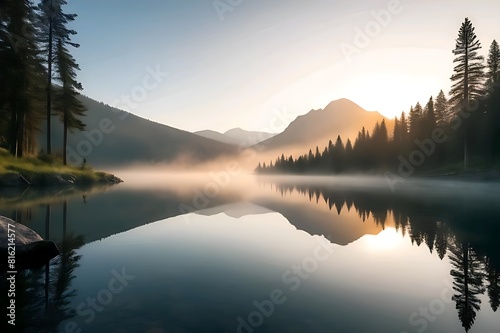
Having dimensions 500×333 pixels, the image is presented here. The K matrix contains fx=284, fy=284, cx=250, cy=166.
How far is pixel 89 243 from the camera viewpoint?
12.3m

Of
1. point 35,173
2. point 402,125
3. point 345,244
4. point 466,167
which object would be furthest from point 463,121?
point 35,173

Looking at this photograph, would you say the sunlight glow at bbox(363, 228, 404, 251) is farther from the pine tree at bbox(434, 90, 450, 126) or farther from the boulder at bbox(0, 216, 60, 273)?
the pine tree at bbox(434, 90, 450, 126)

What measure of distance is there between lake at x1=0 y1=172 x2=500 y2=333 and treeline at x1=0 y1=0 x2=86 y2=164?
25.0m

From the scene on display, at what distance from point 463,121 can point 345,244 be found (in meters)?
59.8

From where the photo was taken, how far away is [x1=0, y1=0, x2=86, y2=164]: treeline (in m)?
34.4

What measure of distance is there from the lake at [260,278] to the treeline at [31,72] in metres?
25.0

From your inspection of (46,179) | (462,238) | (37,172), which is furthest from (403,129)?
(37,172)

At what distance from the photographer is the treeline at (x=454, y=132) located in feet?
177

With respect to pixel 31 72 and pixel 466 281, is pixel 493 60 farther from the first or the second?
pixel 31 72

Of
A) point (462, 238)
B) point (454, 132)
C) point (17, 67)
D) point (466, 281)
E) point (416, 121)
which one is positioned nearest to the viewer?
point (466, 281)

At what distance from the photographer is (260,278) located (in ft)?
29.3

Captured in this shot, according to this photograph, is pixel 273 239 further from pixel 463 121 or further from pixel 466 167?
pixel 463 121

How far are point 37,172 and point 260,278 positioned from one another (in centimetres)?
3852

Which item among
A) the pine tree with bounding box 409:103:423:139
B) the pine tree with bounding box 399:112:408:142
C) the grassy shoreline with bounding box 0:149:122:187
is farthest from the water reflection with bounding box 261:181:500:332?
the pine tree with bounding box 399:112:408:142
